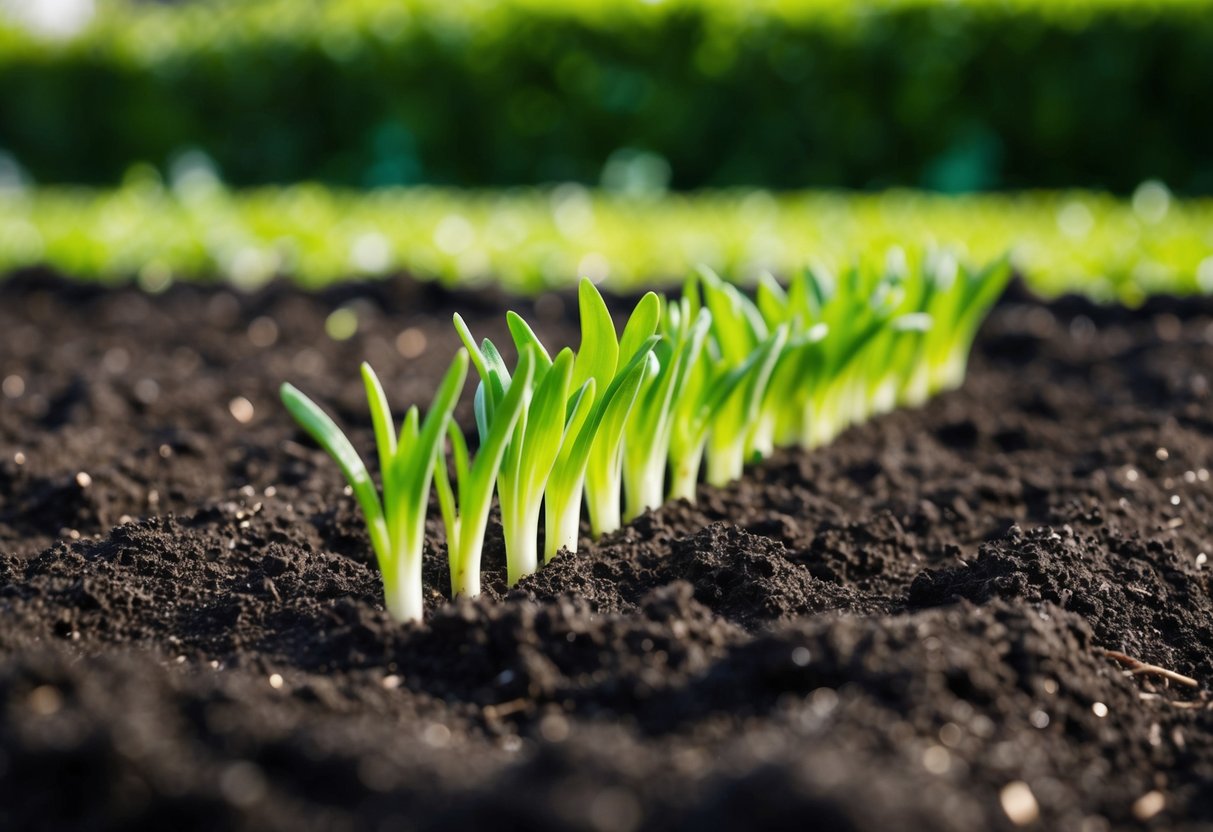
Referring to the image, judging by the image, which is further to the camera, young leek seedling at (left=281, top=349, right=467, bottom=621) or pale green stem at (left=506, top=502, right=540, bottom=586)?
pale green stem at (left=506, top=502, right=540, bottom=586)

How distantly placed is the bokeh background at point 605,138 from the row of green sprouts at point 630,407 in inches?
67.4

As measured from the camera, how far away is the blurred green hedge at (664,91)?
7.82m

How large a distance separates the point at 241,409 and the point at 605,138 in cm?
588

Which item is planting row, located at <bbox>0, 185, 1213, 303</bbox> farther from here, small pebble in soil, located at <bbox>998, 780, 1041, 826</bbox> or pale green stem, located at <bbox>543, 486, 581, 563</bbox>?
small pebble in soil, located at <bbox>998, 780, 1041, 826</bbox>

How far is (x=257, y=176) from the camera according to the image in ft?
32.4

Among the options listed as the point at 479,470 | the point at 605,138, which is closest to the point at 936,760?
the point at 479,470

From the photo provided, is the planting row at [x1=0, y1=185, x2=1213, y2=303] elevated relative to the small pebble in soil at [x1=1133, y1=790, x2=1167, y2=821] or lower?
elevated

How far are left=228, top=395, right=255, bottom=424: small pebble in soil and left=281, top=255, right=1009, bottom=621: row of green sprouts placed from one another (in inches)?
31.9

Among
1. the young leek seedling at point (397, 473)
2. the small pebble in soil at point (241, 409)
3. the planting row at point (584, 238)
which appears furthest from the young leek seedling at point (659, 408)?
the planting row at point (584, 238)

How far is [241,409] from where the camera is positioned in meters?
3.38

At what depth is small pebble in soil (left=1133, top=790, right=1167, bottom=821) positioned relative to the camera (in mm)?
1497

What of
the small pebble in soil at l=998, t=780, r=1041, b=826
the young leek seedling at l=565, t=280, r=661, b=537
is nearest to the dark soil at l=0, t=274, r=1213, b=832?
the small pebble in soil at l=998, t=780, r=1041, b=826

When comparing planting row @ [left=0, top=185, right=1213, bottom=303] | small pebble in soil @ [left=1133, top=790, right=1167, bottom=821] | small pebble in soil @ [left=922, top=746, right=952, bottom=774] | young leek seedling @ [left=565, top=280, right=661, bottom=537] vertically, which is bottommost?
small pebble in soil @ [left=1133, top=790, right=1167, bottom=821]

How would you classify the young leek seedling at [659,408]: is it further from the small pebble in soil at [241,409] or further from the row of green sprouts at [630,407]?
the small pebble in soil at [241,409]
